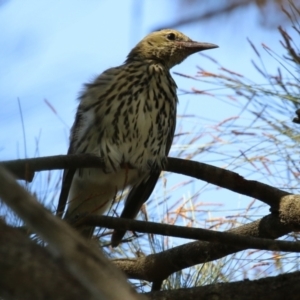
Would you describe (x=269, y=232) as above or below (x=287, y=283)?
above

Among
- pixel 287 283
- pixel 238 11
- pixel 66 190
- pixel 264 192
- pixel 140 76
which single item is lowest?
pixel 287 283

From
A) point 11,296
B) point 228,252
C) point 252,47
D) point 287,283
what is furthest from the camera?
point 252,47

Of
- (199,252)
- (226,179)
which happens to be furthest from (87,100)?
(199,252)

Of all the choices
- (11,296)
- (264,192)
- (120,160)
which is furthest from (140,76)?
(11,296)

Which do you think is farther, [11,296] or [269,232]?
[269,232]

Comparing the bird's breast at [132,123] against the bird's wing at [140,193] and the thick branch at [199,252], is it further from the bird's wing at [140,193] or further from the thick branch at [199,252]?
the thick branch at [199,252]

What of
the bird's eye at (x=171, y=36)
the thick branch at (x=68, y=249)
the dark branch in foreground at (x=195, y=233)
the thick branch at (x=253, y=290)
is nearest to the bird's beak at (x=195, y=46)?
the bird's eye at (x=171, y=36)

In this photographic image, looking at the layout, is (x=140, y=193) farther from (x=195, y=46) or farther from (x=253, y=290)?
(x=253, y=290)

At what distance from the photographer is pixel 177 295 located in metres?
2.16

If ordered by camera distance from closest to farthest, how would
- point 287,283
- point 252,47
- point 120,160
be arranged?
point 287,283 → point 252,47 → point 120,160

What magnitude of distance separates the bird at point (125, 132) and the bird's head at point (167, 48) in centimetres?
13

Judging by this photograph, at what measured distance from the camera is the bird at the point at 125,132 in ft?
11.1

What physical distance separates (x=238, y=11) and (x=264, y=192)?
714mm

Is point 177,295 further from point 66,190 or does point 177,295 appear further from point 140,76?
point 140,76
